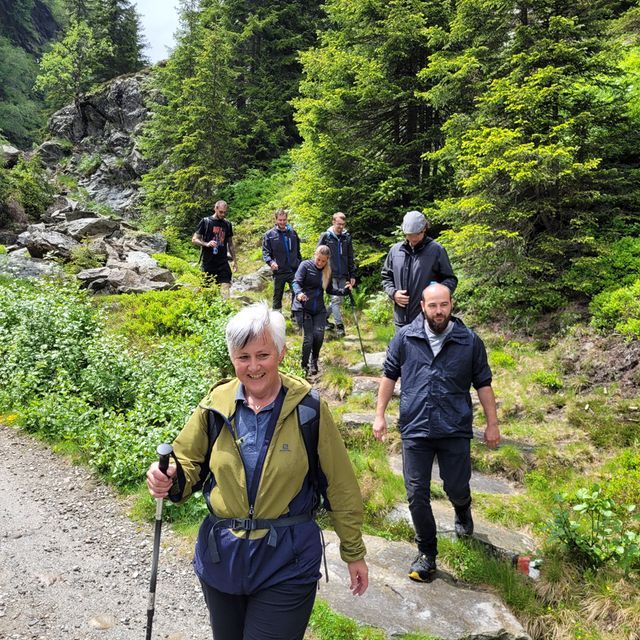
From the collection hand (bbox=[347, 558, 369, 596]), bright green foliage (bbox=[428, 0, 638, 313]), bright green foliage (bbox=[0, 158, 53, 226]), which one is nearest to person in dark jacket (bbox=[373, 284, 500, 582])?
hand (bbox=[347, 558, 369, 596])

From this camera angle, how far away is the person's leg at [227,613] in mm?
2328

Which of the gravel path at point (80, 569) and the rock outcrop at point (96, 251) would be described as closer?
the gravel path at point (80, 569)

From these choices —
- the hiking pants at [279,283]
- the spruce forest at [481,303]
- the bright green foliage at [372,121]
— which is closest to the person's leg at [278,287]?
the hiking pants at [279,283]

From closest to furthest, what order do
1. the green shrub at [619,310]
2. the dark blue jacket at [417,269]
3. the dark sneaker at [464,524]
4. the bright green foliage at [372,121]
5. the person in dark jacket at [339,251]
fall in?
the dark sneaker at [464,524] < the dark blue jacket at [417,269] < the green shrub at [619,310] < the person in dark jacket at [339,251] < the bright green foliage at [372,121]

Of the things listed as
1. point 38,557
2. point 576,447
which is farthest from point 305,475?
point 576,447

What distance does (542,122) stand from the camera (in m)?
8.45

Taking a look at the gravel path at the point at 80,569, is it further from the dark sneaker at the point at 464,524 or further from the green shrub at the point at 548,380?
the green shrub at the point at 548,380

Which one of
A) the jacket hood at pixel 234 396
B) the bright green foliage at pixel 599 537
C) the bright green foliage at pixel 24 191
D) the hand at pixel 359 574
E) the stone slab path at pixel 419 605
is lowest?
the stone slab path at pixel 419 605

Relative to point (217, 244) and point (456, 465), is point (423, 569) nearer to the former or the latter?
point (456, 465)

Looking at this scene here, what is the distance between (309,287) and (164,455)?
6234mm

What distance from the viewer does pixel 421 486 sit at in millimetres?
3975

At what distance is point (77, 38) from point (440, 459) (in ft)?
149

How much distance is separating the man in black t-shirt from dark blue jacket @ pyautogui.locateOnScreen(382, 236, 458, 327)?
536 centimetres

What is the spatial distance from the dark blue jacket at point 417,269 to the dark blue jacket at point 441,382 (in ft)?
5.70
